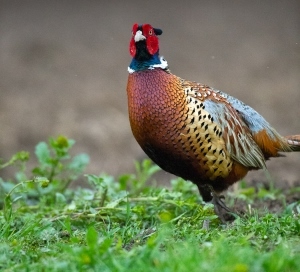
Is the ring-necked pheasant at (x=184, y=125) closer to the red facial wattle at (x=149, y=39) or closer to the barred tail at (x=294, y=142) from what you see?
the red facial wattle at (x=149, y=39)

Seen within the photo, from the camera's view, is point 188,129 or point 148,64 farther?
point 148,64

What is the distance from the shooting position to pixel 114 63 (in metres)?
11.4

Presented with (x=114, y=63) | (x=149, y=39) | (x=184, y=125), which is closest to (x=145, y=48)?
(x=149, y=39)

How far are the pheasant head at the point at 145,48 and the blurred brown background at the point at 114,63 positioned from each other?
112 inches

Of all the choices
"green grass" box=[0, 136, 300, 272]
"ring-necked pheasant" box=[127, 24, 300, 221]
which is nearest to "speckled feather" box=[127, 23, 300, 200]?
"ring-necked pheasant" box=[127, 24, 300, 221]

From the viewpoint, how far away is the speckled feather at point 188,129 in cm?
526

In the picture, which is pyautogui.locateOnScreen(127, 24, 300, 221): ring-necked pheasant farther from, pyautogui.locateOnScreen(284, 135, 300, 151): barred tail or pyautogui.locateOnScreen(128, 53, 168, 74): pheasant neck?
pyautogui.locateOnScreen(284, 135, 300, 151): barred tail

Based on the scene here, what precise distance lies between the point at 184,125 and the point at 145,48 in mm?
619

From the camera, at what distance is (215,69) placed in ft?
36.0

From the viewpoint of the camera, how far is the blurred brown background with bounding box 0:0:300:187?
9.11 metres

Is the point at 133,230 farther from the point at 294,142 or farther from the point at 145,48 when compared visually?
the point at 294,142

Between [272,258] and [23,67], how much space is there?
7.90 meters

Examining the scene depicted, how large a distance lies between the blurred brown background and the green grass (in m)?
1.83

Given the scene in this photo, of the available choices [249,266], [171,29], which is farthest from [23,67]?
[249,266]
